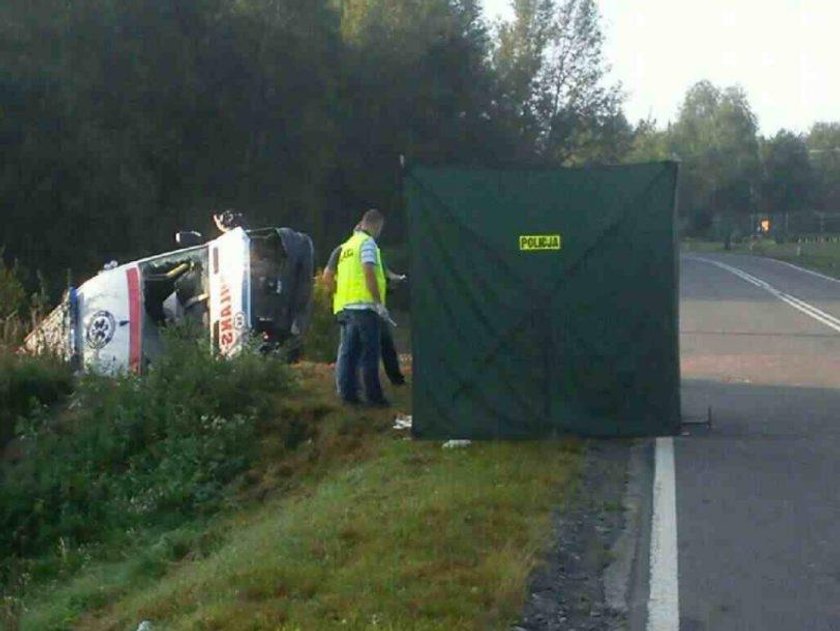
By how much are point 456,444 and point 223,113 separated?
116 ft

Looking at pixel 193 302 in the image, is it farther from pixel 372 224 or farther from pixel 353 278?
pixel 353 278

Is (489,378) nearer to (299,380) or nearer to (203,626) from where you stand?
(299,380)

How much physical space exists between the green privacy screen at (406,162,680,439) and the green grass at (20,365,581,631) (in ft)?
1.31

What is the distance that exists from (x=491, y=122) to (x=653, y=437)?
49.4 metres

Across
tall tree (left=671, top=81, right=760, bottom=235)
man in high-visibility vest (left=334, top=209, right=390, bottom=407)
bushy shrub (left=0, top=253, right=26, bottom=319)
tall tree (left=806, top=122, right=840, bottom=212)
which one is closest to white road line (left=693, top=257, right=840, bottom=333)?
bushy shrub (left=0, top=253, right=26, bottom=319)

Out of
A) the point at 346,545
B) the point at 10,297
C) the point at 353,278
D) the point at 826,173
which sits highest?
the point at 826,173

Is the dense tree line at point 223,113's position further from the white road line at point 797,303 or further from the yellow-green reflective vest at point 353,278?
the yellow-green reflective vest at point 353,278

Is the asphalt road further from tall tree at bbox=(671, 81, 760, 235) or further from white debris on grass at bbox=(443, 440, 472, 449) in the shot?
tall tree at bbox=(671, 81, 760, 235)

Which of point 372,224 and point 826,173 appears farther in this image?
point 826,173

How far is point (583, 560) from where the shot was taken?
359 inches

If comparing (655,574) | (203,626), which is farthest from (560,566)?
(203,626)

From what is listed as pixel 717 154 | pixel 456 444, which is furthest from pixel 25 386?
pixel 717 154

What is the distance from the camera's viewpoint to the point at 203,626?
7625mm

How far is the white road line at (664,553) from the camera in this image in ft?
26.3
